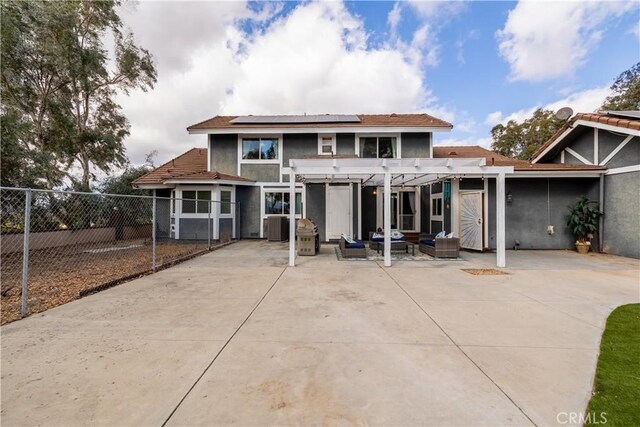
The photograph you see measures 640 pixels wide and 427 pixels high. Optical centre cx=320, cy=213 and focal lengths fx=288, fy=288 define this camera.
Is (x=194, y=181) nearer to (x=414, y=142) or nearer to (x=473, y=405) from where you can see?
(x=414, y=142)

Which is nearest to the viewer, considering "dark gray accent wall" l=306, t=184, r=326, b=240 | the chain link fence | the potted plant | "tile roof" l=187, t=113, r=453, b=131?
the chain link fence

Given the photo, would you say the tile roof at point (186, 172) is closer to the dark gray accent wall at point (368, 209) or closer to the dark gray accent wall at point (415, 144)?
the dark gray accent wall at point (368, 209)

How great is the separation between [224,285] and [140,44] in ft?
60.4

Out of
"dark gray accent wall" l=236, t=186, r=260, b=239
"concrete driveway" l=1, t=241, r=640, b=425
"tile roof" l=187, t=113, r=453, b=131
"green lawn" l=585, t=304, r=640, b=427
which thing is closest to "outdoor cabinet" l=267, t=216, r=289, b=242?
"dark gray accent wall" l=236, t=186, r=260, b=239

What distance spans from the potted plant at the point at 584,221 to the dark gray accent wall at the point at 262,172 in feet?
43.0

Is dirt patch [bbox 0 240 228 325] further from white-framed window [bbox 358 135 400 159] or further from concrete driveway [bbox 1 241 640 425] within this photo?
white-framed window [bbox 358 135 400 159]

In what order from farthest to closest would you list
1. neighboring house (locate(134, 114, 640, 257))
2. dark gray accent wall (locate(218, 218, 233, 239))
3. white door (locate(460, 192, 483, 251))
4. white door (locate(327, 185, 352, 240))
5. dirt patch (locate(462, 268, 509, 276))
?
white door (locate(327, 185, 352, 240)) < dark gray accent wall (locate(218, 218, 233, 239)) < neighboring house (locate(134, 114, 640, 257)) < white door (locate(460, 192, 483, 251)) < dirt patch (locate(462, 268, 509, 276))

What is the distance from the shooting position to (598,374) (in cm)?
285

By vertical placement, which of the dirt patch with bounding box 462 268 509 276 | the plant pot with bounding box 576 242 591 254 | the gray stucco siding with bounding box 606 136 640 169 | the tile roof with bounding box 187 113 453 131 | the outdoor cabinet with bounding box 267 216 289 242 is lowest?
the dirt patch with bounding box 462 268 509 276

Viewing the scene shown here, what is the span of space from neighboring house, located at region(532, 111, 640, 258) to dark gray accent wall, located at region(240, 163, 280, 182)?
13208 millimetres

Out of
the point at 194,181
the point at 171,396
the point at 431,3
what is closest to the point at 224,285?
the point at 171,396

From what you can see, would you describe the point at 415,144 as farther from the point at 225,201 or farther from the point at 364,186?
the point at 225,201

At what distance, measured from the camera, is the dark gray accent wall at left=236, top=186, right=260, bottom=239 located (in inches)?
594
